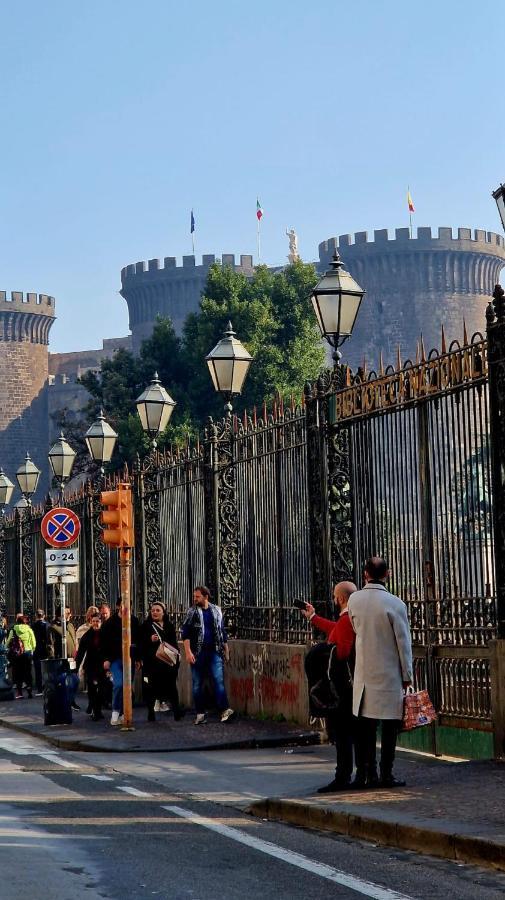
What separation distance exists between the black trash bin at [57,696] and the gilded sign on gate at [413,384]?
6017 millimetres

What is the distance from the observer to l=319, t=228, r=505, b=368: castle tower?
108m

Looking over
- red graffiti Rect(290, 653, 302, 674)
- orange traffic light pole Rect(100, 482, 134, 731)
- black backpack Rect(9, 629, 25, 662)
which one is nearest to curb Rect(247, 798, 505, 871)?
red graffiti Rect(290, 653, 302, 674)

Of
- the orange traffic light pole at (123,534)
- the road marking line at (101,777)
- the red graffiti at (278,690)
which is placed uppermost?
the orange traffic light pole at (123,534)

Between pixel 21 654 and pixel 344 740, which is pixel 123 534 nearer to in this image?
pixel 344 740

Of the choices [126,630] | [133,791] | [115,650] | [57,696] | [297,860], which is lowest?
[297,860]

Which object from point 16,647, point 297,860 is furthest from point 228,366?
point 16,647

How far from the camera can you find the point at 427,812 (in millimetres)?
10250

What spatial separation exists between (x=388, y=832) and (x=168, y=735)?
8505 millimetres

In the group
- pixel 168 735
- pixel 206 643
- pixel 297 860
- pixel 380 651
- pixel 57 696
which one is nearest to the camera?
pixel 297 860

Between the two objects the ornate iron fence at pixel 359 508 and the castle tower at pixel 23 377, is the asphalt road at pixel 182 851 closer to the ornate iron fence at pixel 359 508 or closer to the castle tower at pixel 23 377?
the ornate iron fence at pixel 359 508

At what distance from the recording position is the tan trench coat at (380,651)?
11.6 metres

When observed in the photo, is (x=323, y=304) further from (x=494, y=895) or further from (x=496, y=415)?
(x=494, y=895)

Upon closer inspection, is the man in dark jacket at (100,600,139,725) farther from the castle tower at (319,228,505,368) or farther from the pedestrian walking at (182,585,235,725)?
the castle tower at (319,228,505,368)

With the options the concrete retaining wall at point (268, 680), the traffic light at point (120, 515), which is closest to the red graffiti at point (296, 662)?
the concrete retaining wall at point (268, 680)
